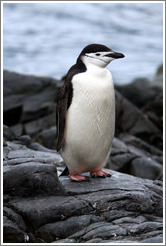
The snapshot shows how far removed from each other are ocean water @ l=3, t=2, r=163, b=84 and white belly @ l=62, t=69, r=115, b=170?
1251 centimetres

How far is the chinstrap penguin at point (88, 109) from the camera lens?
532 centimetres

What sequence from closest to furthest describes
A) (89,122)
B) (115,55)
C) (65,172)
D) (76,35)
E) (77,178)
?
(115,55)
(89,122)
(77,178)
(65,172)
(76,35)

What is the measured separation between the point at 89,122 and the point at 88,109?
0.47ft

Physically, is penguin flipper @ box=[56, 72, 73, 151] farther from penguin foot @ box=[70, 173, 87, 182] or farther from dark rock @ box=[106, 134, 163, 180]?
dark rock @ box=[106, 134, 163, 180]

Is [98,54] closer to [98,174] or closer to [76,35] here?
[98,174]

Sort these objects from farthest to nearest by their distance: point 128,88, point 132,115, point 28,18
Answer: point 28,18 → point 128,88 → point 132,115

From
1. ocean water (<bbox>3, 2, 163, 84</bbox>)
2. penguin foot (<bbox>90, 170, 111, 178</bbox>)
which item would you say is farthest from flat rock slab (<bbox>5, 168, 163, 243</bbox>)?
ocean water (<bbox>3, 2, 163, 84</bbox>)

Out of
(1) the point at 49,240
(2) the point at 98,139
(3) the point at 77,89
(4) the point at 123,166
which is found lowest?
(4) the point at 123,166

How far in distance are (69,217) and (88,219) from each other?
0.18 metres

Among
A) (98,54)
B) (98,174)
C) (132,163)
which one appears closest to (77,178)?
(98,174)

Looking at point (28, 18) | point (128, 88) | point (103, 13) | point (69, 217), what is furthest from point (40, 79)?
point (103, 13)

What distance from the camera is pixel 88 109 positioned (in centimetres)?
535

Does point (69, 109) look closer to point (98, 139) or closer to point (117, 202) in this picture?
point (98, 139)

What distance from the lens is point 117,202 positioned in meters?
5.03
